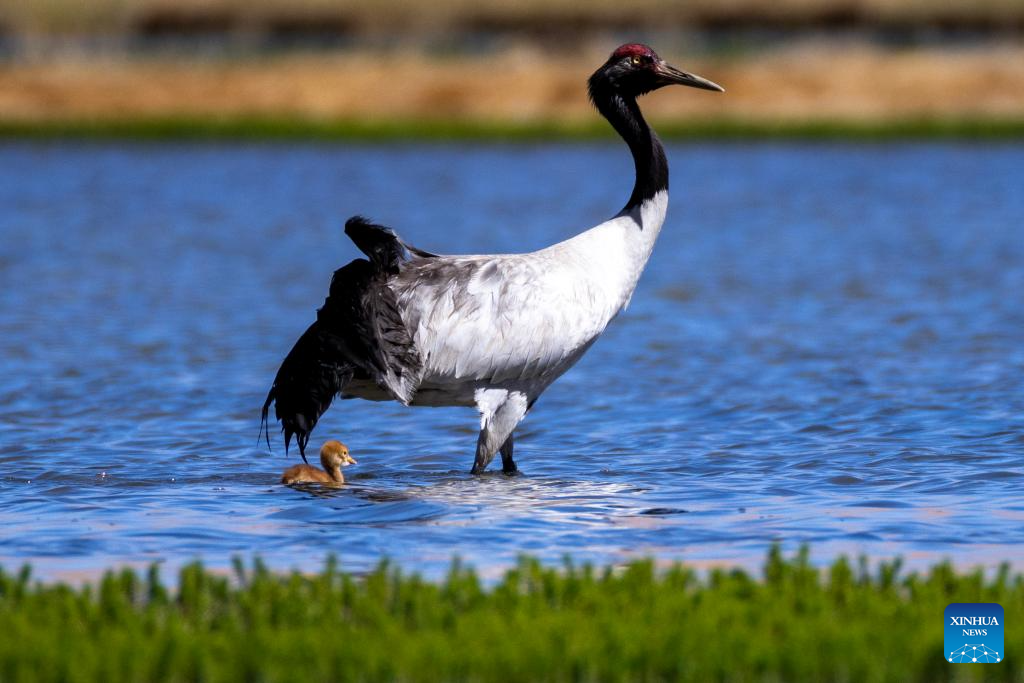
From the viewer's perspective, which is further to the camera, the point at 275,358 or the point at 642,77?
A: the point at 275,358

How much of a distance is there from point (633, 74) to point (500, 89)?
3111cm

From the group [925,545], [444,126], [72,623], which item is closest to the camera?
[72,623]

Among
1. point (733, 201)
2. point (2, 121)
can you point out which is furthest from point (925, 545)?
point (2, 121)

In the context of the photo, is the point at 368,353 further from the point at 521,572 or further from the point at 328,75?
the point at 328,75

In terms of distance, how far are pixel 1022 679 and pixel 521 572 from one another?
187 centimetres

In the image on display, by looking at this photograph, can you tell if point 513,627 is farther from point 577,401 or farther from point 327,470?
point 577,401

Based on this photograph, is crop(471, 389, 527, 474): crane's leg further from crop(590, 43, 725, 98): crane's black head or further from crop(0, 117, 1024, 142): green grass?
crop(0, 117, 1024, 142): green grass

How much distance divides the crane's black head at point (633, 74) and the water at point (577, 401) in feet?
7.12

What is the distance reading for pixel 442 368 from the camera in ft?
30.5

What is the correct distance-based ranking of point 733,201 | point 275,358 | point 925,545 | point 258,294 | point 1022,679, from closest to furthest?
point 1022,679
point 925,545
point 275,358
point 258,294
point 733,201

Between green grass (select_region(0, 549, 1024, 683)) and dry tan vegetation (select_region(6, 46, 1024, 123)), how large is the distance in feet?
108

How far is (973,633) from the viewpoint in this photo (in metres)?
5.82

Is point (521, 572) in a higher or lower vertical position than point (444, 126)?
lower

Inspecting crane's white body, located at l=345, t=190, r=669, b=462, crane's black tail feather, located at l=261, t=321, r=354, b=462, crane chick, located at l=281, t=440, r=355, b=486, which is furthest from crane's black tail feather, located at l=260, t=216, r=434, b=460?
crane chick, located at l=281, t=440, r=355, b=486
